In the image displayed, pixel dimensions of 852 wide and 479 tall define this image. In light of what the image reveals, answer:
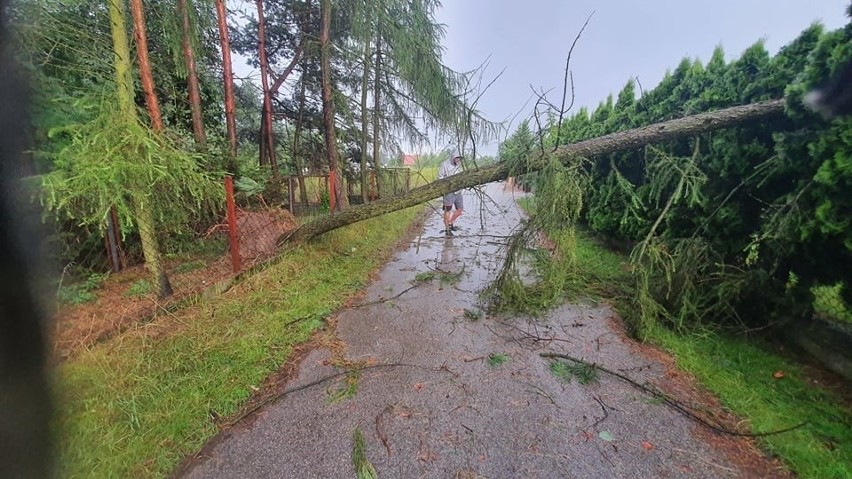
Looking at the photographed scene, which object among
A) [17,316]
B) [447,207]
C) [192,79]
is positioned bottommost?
[17,316]

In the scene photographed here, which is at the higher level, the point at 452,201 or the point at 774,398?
the point at 452,201

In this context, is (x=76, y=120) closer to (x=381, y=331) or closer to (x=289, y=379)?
(x=289, y=379)

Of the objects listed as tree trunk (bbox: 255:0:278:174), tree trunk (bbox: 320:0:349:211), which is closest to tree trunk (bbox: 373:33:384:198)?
tree trunk (bbox: 320:0:349:211)

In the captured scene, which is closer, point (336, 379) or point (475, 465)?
point (475, 465)

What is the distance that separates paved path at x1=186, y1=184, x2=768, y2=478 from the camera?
1.74 meters

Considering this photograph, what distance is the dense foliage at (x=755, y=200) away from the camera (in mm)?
2412

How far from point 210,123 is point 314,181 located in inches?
107

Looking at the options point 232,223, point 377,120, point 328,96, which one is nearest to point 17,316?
point 232,223

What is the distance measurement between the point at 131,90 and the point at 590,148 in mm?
4870

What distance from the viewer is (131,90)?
9.75ft

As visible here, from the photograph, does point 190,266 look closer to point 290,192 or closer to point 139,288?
point 139,288

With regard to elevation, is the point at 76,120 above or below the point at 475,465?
above

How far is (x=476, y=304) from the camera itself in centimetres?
394

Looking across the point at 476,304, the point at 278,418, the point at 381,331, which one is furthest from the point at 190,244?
the point at 476,304
